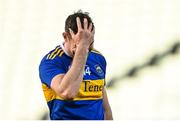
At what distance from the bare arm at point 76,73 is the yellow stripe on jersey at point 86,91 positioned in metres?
0.09

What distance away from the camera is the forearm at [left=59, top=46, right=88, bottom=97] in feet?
5.41

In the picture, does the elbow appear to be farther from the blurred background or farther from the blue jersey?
the blurred background

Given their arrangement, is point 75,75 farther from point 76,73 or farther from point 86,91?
point 86,91

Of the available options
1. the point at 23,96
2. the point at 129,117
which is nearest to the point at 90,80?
the point at 129,117

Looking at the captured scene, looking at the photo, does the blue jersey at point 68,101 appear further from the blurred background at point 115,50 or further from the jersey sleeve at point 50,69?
the blurred background at point 115,50

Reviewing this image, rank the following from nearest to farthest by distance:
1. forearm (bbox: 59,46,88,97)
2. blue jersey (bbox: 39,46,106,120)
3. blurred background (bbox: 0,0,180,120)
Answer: forearm (bbox: 59,46,88,97)
blue jersey (bbox: 39,46,106,120)
blurred background (bbox: 0,0,180,120)

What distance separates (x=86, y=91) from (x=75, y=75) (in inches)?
6.8

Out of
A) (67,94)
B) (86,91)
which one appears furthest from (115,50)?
(67,94)

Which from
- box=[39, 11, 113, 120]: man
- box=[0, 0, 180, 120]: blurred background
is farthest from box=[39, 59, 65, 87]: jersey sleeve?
box=[0, 0, 180, 120]: blurred background

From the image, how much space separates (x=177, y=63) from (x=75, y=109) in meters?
1.55

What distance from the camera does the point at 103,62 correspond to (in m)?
1.96

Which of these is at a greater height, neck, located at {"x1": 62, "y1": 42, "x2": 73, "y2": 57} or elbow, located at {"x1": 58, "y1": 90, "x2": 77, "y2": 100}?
neck, located at {"x1": 62, "y1": 42, "x2": 73, "y2": 57}

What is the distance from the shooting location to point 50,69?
1750 mm

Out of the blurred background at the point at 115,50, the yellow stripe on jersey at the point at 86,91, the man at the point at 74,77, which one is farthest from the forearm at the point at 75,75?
the blurred background at the point at 115,50
